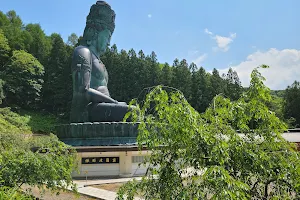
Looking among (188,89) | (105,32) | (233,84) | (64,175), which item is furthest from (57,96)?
(64,175)

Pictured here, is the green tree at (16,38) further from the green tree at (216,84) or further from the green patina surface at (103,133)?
the green patina surface at (103,133)

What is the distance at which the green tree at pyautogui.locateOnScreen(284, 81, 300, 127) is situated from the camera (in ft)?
102

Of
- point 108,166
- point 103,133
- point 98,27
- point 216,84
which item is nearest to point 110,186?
point 108,166

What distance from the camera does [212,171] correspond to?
2.15m

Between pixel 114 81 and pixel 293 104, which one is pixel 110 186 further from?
pixel 293 104

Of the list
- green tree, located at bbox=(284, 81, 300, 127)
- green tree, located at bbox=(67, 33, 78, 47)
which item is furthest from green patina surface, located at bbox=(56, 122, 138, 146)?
green tree, located at bbox=(67, 33, 78, 47)

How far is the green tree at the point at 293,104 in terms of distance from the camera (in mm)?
31078

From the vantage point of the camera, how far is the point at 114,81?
34.3 meters

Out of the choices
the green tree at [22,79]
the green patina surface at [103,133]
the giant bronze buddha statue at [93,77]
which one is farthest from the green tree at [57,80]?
the green patina surface at [103,133]

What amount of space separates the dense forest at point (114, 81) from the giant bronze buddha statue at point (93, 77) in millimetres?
18899

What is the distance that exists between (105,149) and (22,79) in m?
25.1

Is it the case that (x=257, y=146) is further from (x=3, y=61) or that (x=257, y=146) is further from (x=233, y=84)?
(x=3, y=61)

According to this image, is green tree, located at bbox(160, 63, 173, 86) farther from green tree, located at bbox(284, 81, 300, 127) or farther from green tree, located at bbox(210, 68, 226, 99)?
green tree, located at bbox(284, 81, 300, 127)

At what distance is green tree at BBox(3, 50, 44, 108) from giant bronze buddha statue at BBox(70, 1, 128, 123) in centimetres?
2001
